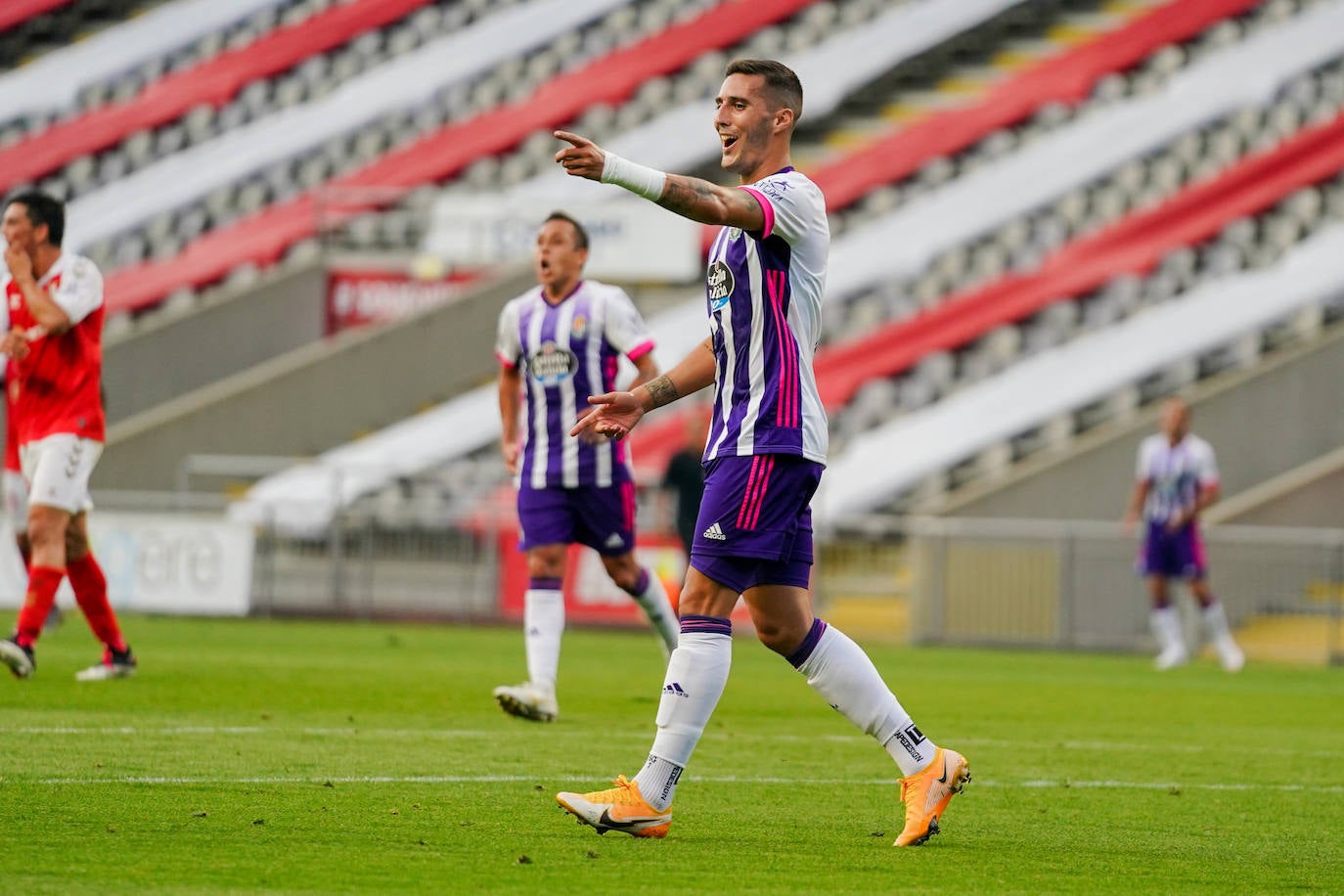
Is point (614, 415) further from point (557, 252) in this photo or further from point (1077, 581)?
point (1077, 581)

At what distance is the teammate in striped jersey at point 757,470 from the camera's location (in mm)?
5859

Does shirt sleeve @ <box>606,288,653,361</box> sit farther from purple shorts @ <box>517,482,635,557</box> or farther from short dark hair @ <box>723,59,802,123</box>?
short dark hair @ <box>723,59,802,123</box>

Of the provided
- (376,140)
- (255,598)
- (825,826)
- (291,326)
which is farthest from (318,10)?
(825,826)

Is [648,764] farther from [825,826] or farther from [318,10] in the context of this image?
[318,10]

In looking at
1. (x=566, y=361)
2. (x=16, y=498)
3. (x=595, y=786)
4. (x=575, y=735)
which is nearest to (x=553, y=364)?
(x=566, y=361)

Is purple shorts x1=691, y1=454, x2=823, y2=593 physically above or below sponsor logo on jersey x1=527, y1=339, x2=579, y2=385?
below

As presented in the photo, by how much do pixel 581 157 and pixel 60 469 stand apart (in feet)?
18.2

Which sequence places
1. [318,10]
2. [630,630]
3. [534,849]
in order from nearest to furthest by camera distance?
[534,849], [630,630], [318,10]

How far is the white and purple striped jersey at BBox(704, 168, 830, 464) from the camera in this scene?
19.4 ft

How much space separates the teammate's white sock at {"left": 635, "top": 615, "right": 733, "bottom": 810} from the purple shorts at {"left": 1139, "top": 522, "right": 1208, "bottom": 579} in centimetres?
1188

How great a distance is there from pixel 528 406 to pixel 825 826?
4.10 meters

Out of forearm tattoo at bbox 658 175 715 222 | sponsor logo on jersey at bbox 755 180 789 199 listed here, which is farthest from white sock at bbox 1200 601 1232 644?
forearm tattoo at bbox 658 175 715 222

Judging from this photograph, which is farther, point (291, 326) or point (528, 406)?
point (291, 326)

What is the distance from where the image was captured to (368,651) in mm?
15367
